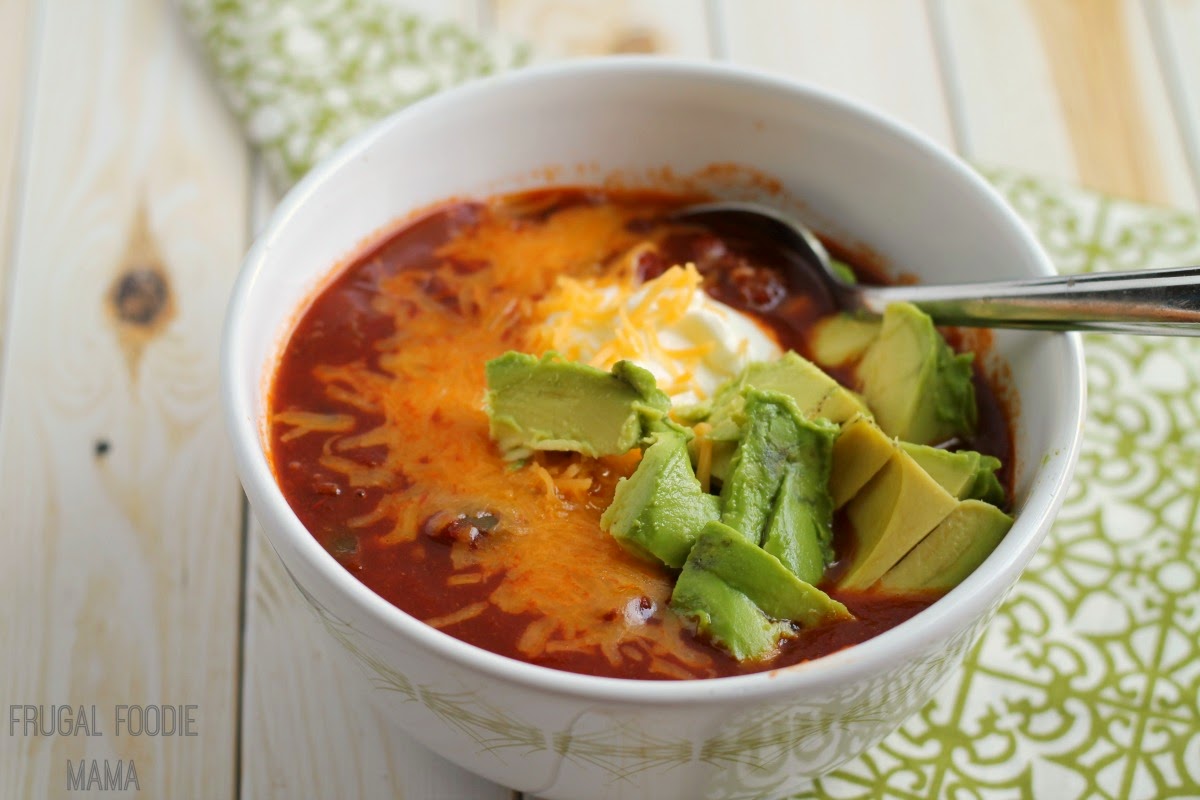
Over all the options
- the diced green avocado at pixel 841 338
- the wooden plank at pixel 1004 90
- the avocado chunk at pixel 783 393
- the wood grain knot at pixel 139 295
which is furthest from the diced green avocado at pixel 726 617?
the wooden plank at pixel 1004 90

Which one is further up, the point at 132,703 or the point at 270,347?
the point at 270,347

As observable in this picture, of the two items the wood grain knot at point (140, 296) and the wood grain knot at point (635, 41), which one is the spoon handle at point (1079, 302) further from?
the wood grain knot at point (140, 296)

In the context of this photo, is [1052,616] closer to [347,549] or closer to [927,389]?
[927,389]

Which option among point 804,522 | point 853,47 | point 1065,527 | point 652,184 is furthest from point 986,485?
point 853,47

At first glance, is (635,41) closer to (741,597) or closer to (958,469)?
(958,469)

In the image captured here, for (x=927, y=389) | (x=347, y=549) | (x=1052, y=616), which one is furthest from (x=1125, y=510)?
(x=347, y=549)

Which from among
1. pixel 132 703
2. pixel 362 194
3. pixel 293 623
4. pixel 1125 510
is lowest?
pixel 132 703

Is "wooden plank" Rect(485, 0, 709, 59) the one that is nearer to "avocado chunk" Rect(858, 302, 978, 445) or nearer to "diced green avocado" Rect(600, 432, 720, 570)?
"avocado chunk" Rect(858, 302, 978, 445)
